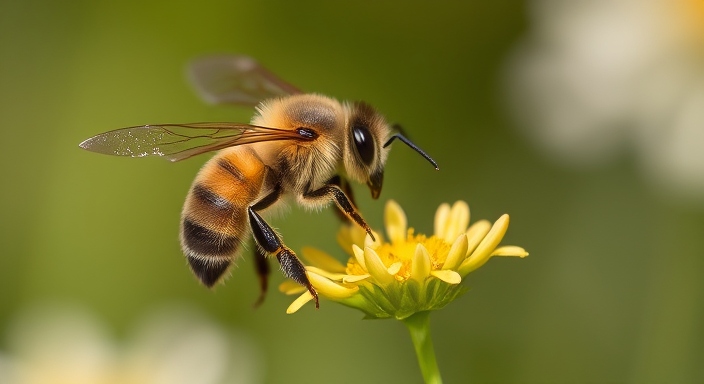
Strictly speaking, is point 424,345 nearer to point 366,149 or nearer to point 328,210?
point 366,149

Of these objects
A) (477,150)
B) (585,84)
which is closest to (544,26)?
(585,84)

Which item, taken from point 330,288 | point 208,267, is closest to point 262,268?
point 208,267

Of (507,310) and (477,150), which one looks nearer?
(507,310)

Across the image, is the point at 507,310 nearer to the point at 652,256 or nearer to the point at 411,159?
the point at 652,256

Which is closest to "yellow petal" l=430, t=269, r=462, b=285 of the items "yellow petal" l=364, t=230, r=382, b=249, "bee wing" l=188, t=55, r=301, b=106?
"yellow petal" l=364, t=230, r=382, b=249

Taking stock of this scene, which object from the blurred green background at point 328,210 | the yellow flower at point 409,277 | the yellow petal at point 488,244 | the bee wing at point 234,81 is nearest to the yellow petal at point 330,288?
the yellow flower at point 409,277

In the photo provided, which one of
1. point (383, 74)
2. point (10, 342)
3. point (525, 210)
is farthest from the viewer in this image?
point (383, 74)

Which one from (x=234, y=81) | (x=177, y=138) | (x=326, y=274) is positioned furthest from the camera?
(x=234, y=81)
